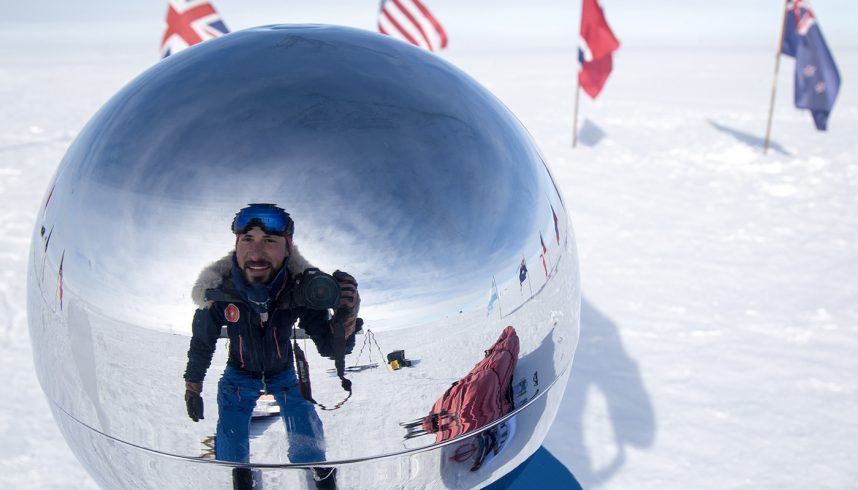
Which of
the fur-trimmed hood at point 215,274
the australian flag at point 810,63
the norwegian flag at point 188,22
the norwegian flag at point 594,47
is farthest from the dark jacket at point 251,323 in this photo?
the australian flag at point 810,63

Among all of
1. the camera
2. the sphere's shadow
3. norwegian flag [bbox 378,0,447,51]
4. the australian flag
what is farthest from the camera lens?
the australian flag

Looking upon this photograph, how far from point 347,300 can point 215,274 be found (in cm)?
23

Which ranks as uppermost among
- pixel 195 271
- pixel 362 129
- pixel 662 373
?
pixel 362 129

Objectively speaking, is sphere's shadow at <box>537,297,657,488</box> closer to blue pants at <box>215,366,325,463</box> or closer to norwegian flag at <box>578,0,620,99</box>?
blue pants at <box>215,366,325,463</box>

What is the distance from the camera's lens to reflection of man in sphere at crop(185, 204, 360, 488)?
108 cm

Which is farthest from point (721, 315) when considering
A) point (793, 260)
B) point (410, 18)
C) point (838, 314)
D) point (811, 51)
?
point (811, 51)

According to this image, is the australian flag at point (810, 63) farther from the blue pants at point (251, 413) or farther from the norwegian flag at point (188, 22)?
the blue pants at point (251, 413)

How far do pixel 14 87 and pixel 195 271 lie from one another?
1880 centimetres

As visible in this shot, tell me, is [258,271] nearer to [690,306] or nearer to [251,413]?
[251,413]

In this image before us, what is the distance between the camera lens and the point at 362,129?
118cm

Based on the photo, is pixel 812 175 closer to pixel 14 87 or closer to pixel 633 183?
pixel 633 183

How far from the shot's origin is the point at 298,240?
1078mm

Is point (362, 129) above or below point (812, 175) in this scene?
above

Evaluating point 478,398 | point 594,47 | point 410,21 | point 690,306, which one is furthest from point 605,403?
point 594,47
